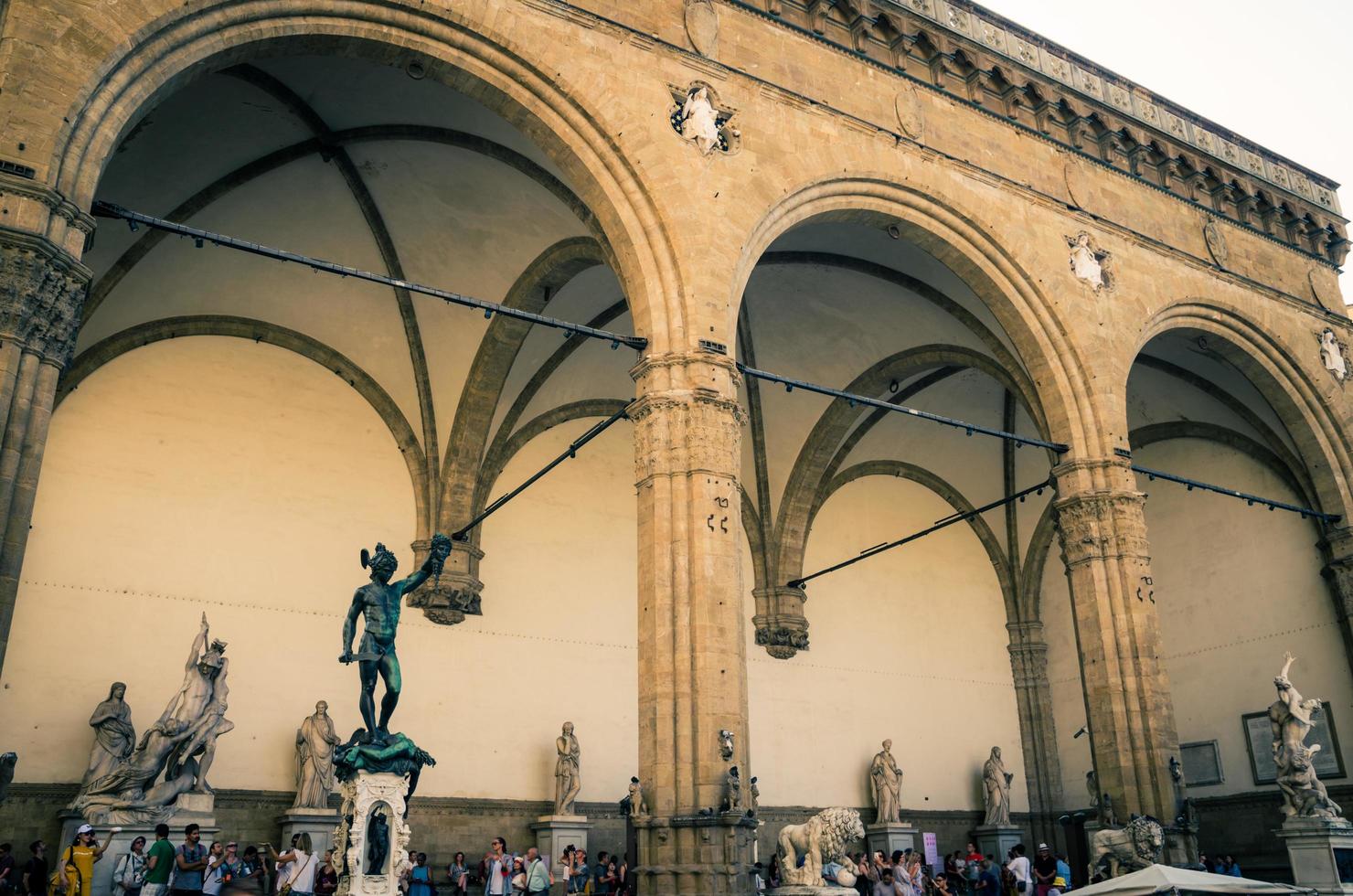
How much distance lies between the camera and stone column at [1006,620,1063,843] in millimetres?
19188

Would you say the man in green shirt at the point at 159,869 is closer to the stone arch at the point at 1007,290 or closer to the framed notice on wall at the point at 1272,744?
the stone arch at the point at 1007,290

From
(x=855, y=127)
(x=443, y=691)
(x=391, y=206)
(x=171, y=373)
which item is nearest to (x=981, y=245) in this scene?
(x=855, y=127)

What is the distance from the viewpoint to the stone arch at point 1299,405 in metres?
15.4

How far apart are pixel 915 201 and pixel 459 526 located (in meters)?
7.05

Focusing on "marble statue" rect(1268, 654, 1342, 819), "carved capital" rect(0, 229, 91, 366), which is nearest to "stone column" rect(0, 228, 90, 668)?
"carved capital" rect(0, 229, 91, 366)

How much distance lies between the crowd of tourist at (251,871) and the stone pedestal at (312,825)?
0.16m

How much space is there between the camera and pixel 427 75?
400 inches

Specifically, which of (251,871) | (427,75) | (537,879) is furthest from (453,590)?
(427,75)

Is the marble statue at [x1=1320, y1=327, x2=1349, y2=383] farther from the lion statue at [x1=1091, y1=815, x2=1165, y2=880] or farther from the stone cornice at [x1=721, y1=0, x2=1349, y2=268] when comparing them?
the lion statue at [x1=1091, y1=815, x2=1165, y2=880]

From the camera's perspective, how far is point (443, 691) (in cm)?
1441

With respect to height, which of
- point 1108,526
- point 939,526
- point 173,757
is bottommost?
point 173,757

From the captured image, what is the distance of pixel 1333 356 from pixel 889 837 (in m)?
9.40

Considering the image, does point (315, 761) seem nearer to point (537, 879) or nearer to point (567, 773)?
point (567, 773)

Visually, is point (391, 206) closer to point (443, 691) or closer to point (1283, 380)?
point (443, 691)
